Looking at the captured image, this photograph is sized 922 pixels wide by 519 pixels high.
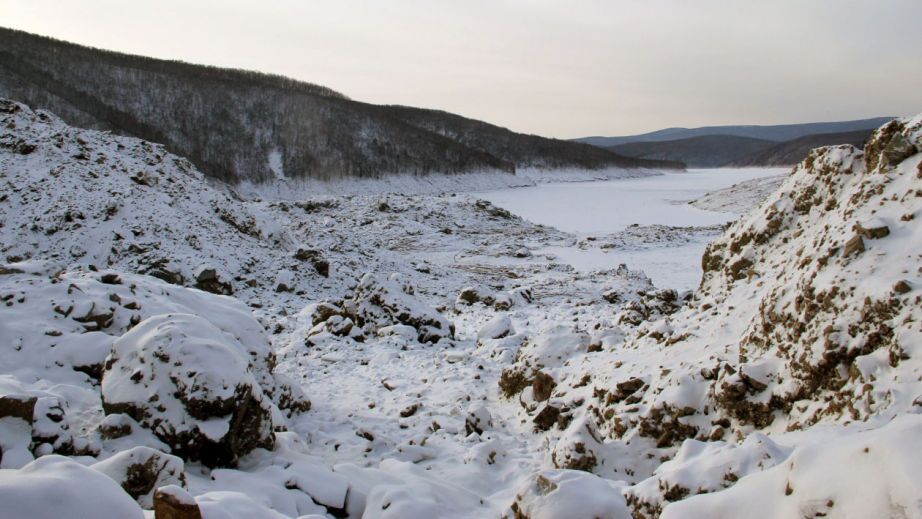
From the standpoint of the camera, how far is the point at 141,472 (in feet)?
13.4

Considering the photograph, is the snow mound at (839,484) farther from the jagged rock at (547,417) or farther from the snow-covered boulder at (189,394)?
the snow-covered boulder at (189,394)

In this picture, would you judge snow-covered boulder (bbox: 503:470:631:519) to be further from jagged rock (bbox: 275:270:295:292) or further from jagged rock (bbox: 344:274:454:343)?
jagged rock (bbox: 275:270:295:292)

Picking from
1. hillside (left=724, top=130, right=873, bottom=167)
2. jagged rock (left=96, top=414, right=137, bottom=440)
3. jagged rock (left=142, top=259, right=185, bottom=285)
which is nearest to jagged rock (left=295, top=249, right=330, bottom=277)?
jagged rock (left=142, top=259, right=185, bottom=285)

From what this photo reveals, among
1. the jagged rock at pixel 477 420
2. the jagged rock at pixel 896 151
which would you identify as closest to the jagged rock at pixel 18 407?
the jagged rock at pixel 477 420

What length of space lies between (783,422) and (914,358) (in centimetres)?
123

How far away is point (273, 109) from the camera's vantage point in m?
96.9

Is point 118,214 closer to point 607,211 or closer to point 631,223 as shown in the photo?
point 631,223

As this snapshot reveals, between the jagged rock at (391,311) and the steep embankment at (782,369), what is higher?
the steep embankment at (782,369)

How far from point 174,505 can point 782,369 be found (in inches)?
203

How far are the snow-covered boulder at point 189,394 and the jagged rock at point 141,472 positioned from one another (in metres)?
0.90

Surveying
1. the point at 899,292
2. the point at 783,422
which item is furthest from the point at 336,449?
the point at 899,292

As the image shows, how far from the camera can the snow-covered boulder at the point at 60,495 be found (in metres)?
2.54

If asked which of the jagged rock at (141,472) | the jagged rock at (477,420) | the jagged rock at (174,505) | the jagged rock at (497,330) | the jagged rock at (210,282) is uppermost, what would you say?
the jagged rock at (174,505)

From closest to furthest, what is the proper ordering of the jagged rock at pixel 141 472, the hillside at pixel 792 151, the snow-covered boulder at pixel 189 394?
the jagged rock at pixel 141 472
the snow-covered boulder at pixel 189 394
the hillside at pixel 792 151
